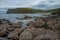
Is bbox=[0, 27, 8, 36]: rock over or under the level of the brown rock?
under

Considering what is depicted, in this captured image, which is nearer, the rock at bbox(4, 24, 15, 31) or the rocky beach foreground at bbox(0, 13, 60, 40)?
the rocky beach foreground at bbox(0, 13, 60, 40)

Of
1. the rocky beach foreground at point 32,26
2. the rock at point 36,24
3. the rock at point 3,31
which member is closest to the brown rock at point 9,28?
the rocky beach foreground at point 32,26

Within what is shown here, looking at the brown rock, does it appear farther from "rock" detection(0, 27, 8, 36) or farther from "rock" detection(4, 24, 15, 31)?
"rock" detection(0, 27, 8, 36)

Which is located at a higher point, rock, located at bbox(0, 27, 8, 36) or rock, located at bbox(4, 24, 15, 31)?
rock, located at bbox(4, 24, 15, 31)

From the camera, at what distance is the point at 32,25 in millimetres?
4340

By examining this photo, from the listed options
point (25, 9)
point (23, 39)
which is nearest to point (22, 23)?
point (25, 9)

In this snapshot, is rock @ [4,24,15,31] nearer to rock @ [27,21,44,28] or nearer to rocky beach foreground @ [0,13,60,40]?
rocky beach foreground @ [0,13,60,40]

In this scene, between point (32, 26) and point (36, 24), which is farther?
point (32, 26)

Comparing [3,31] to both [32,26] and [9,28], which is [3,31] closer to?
[9,28]

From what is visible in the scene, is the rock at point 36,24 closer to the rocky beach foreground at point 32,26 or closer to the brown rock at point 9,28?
the rocky beach foreground at point 32,26

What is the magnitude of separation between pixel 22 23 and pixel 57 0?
4.71ft

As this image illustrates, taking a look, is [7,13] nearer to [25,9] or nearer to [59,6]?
[25,9]

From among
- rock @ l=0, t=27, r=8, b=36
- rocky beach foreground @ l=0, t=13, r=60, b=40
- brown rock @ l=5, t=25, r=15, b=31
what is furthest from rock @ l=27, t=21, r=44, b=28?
rock @ l=0, t=27, r=8, b=36

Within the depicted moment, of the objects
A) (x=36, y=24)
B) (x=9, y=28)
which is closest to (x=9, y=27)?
(x=9, y=28)
